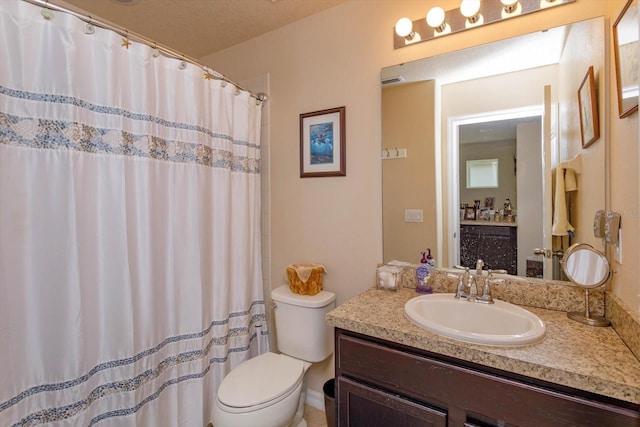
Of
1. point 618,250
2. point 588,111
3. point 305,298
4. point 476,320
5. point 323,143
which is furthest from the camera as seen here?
point 323,143

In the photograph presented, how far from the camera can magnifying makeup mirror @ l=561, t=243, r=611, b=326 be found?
3.56 feet

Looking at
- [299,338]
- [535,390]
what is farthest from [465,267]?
[299,338]

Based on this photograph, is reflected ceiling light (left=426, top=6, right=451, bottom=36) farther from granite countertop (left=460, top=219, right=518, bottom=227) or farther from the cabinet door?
the cabinet door

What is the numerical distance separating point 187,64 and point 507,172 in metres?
1.63

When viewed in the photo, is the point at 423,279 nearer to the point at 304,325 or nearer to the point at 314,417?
the point at 304,325

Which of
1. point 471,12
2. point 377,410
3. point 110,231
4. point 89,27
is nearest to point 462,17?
point 471,12

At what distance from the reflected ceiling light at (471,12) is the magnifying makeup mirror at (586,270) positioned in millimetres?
1071

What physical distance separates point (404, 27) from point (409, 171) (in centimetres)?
71

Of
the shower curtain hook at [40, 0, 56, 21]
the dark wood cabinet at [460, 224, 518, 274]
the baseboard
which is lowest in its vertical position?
the baseboard

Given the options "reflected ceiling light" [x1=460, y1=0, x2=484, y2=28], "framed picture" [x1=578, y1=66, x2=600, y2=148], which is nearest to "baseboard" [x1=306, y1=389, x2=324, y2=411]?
"framed picture" [x1=578, y1=66, x2=600, y2=148]

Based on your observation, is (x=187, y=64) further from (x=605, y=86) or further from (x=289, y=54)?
(x=605, y=86)

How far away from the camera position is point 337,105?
5.91ft

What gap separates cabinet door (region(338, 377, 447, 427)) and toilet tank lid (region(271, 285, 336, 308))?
513mm

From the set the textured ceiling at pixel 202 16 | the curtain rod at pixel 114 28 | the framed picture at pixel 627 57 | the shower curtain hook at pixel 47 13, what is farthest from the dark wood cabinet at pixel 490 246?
the shower curtain hook at pixel 47 13
